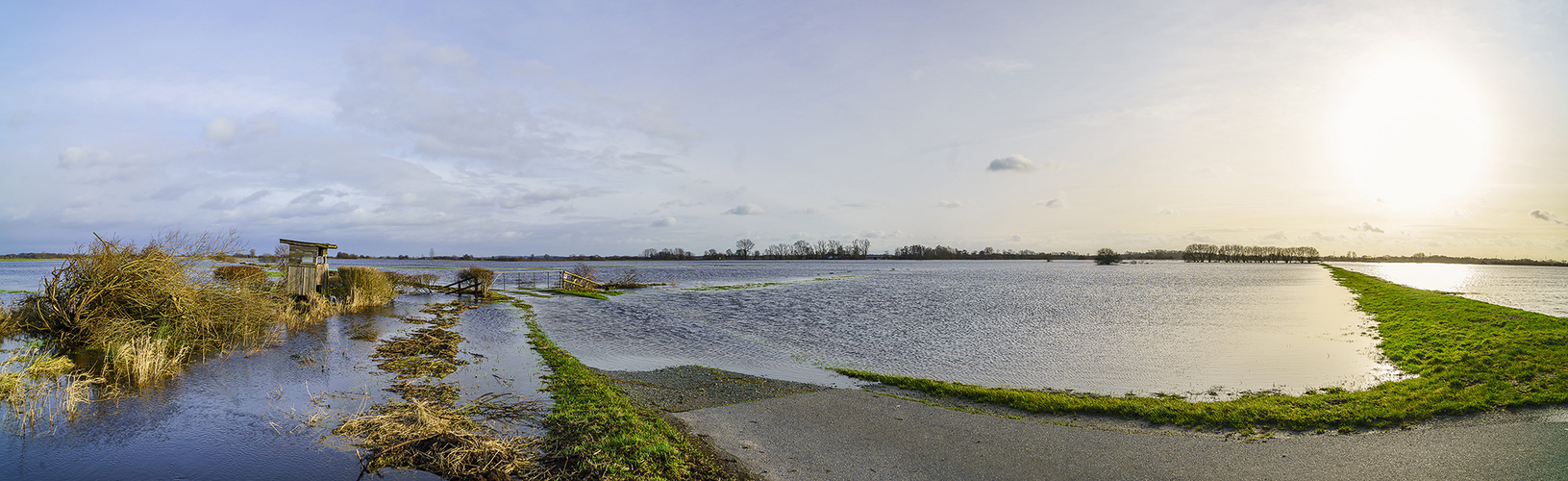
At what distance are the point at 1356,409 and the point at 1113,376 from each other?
516cm

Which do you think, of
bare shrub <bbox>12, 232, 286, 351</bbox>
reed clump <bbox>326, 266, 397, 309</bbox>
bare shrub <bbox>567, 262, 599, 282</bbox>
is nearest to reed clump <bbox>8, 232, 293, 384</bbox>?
bare shrub <bbox>12, 232, 286, 351</bbox>

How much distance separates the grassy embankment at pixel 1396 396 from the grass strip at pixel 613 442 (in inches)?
249

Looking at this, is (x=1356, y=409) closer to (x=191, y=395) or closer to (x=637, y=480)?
(x=637, y=480)

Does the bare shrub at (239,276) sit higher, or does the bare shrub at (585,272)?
the bare shrub at (239,276)

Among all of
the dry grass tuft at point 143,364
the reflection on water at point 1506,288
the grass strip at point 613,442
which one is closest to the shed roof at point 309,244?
the dry grass tuft at point 143,364

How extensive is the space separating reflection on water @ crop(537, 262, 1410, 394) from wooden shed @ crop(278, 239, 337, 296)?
991cm

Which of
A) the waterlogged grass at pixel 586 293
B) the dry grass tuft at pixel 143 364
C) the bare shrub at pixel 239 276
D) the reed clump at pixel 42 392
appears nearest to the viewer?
the reed clump at pixel 42 392

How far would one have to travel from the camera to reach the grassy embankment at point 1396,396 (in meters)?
10.1

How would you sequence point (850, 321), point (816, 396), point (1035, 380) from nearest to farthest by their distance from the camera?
point (816, 396) < point (1035, 380) < point (850, 321)

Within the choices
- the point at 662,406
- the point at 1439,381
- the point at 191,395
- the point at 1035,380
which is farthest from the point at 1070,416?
the point at 191,395

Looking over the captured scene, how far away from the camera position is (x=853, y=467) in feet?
26.4

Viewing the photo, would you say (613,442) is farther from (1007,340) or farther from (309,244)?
(309,244)

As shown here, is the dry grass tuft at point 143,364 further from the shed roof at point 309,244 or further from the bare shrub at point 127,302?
the shed roof at point 309,244

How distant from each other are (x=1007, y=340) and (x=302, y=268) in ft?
97.5
